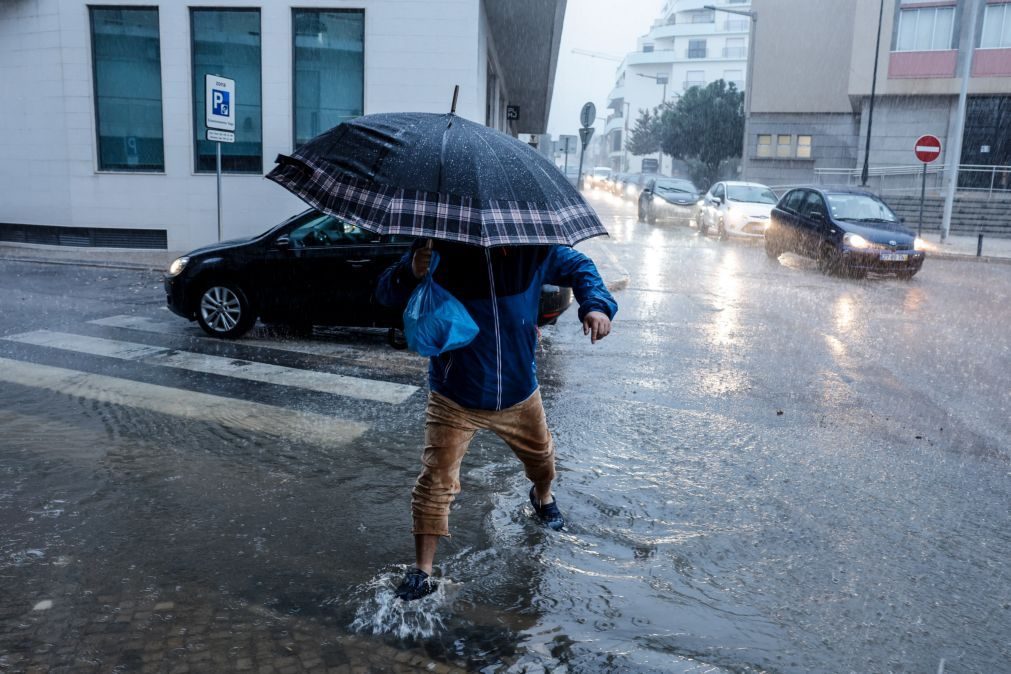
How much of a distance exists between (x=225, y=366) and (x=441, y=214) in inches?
197

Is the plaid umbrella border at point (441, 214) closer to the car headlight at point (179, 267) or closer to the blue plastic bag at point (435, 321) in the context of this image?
the blue plastic bag at point (435, 321)

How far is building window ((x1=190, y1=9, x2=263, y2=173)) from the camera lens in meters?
15.8

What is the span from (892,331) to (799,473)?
18.7 ft

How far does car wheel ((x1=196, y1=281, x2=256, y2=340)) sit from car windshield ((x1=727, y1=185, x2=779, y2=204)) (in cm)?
1740

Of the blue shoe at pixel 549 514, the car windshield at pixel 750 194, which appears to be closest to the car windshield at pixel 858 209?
the car windshield at pixel 750 194

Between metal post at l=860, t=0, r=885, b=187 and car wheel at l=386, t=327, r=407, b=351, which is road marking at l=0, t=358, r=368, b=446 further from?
metal post at l=860, t=0, r=885, b=187

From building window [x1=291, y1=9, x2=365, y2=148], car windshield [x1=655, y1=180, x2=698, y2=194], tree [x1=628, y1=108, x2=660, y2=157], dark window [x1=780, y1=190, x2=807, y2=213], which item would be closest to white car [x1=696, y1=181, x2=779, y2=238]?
dark window [x1=780, y1=190, x2=807, y2=213]

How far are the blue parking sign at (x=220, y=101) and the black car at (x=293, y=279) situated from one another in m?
4.68

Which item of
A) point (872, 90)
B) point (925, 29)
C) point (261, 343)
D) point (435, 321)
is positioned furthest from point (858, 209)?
point (925, 29)

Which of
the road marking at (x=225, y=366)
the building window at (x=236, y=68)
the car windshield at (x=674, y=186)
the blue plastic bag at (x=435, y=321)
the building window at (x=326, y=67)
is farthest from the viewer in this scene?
the car windshield at (x=674, y=186)

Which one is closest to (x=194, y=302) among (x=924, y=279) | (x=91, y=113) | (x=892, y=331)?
(x=892, y=331)

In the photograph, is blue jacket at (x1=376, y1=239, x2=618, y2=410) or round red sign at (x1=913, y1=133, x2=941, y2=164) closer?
blue jacket at (x1=376, y1=239, x2=618, y2=410)

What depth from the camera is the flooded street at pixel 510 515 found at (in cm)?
321

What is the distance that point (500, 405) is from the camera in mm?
3492
